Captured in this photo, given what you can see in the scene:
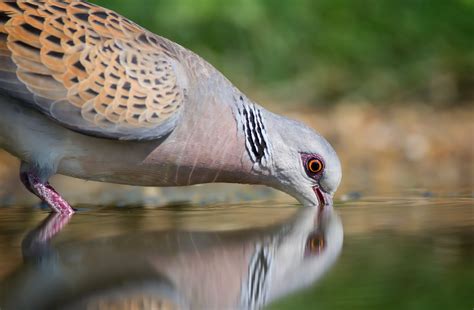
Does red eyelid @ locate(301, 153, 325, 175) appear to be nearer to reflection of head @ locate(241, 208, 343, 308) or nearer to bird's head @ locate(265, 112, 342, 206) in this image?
bird's head @ locate(265, 112, 342, 206)

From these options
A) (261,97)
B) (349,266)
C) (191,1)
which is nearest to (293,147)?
(349,266)

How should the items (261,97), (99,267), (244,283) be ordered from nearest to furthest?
(244,283), (99,267), (261,97)

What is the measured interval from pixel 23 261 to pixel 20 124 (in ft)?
5.13

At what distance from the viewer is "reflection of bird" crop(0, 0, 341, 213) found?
5324 mm

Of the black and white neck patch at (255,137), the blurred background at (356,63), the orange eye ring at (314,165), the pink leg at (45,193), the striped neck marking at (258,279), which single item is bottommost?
the striped neck marking at (258,279)

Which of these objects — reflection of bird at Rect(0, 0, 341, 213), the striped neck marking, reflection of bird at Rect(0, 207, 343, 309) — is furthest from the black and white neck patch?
the striped neck marking

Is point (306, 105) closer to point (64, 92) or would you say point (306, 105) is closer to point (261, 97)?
point (261, 97)

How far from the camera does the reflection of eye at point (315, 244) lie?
413 centimetres

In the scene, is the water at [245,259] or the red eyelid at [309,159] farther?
the red eyelid at [309,159]

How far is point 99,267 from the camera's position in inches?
147

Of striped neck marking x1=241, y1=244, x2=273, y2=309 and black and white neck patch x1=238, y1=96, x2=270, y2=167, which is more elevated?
black and white neck patch x1=238, y1=96, x2=270, y2=167

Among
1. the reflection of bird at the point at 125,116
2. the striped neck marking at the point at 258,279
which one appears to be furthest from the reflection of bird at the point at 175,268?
the reflection of bird at the point at 125,116

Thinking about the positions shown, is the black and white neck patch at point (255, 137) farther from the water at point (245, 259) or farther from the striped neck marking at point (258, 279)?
the striped neck marking at point (258, 279)

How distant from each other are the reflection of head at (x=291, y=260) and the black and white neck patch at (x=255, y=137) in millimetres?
798
